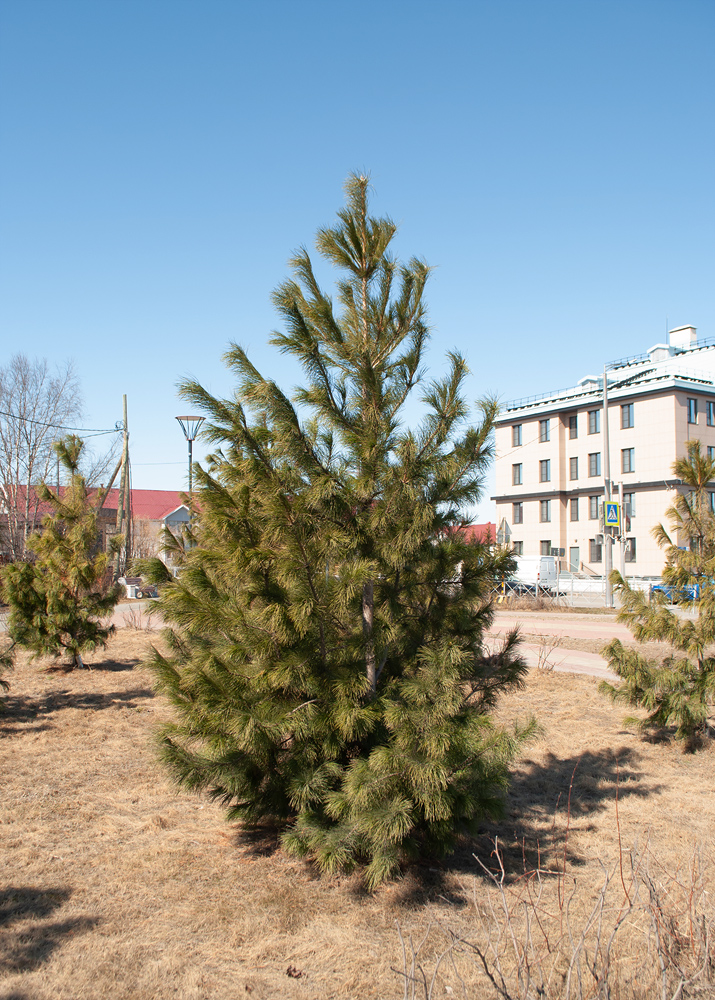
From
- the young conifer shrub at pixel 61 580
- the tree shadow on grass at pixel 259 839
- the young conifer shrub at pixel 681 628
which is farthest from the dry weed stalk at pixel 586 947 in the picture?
the young conifer shrub at pixel 61 580

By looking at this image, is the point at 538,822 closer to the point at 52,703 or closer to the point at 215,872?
the point at 215,872

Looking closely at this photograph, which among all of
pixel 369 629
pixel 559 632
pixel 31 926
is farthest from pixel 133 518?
pixel 31 926

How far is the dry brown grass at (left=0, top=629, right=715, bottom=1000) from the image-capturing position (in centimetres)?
321

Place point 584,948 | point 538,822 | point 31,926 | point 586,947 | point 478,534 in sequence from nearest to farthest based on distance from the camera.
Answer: point 584,948
point 586,947
point 31,926
point 478,534
point 538,822

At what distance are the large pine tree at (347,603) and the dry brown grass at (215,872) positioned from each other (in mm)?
316

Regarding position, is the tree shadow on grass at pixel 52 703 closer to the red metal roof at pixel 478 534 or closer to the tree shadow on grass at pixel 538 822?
the tree shadow on grass at pixel 538 822

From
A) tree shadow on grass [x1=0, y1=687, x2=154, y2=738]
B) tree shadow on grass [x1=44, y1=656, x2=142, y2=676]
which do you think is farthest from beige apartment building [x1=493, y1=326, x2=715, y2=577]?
tree shadow on grass [x1=0, y1=687, x2=154, y2=738]

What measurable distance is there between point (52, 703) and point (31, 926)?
5.93 metres

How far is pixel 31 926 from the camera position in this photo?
11.7 ft

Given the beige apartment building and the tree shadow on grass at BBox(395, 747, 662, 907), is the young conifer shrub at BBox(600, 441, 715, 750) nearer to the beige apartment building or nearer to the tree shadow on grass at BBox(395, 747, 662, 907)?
the tree shadow on grass at BBox(395, 747, 662, 907)

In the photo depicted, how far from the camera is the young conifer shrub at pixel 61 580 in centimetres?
1039

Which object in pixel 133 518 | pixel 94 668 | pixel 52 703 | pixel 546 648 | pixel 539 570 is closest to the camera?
pixel 52 703

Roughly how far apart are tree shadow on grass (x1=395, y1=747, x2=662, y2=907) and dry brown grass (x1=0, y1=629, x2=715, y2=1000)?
0.02m

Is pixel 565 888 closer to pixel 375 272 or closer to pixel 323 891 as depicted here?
pixel 323 891
